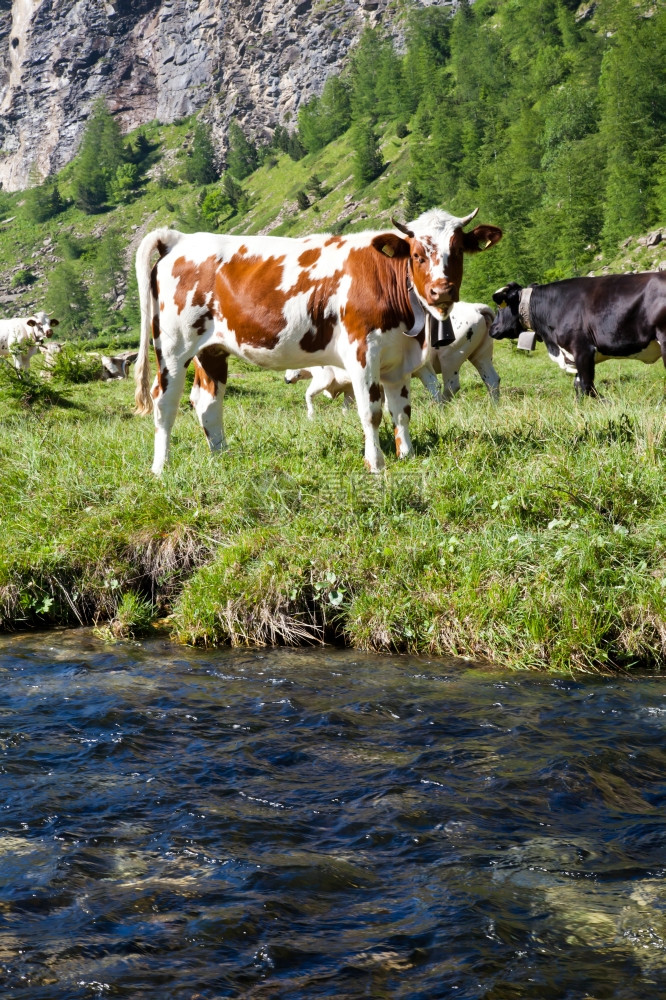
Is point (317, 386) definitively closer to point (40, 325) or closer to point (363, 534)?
point (363, 534)

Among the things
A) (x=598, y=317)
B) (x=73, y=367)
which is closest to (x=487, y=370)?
(x=598, y=317)

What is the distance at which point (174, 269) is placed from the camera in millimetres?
10523

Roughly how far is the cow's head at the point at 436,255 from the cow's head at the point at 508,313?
5.64m

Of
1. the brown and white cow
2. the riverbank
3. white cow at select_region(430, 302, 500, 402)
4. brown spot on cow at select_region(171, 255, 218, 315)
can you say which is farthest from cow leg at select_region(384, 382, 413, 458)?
white cow at select_region(430, 302, 500, 402)

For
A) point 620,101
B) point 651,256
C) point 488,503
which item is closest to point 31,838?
point 488,503

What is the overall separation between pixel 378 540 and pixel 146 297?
4.45 m

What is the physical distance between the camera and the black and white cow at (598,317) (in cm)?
1270

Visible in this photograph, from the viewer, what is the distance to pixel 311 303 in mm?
9836

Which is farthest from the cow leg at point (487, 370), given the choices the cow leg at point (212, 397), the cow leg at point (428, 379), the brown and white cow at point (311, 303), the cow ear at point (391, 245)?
the cow ear at point (391, 245)

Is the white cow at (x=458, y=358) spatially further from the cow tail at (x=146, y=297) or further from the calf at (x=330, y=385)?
the cow tail at (x=146, y=297)

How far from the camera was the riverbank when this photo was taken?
23.5 ft

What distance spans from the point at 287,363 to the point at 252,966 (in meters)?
7.39

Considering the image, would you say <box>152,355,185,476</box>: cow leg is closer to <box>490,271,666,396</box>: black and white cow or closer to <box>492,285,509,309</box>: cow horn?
<box>490,271,666,396</box>: black and white cow

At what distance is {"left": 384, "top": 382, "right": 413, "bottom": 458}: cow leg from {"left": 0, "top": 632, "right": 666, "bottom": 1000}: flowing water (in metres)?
3.52
